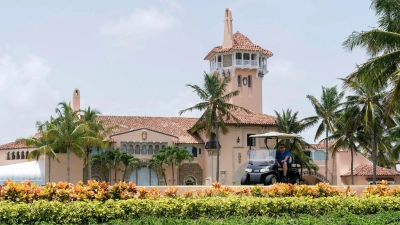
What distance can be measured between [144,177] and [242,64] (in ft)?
51.0

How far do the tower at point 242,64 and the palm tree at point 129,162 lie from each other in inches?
539

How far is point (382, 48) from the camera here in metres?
26.8

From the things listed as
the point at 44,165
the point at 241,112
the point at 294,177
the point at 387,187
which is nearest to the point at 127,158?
the point at 44,165

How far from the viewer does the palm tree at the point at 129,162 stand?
52.4m

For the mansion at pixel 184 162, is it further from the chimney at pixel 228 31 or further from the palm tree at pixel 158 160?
the chimney at pixel 228 31

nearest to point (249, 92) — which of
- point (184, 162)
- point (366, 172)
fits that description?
point (184, 162)

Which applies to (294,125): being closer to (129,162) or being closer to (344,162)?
(344,162)

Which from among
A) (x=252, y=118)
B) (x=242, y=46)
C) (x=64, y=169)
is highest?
(x=242, y=46)

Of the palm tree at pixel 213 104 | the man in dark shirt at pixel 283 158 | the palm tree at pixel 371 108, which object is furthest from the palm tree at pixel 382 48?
the palm tree at pixel 213 104

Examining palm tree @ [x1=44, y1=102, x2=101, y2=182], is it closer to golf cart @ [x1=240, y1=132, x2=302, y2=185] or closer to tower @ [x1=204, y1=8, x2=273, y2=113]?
tower @ [x1=204, y1=8, x2=273, y2=113]

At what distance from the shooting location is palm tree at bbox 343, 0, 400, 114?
25750 millimetres

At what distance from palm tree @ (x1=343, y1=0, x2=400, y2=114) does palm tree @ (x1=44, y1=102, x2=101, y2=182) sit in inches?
1075

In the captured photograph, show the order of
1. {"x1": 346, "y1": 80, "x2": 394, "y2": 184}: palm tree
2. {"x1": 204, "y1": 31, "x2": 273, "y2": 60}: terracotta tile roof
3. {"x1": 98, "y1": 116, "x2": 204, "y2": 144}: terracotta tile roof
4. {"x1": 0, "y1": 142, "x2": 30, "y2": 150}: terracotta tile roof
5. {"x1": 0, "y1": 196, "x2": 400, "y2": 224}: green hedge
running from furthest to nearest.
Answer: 1. {"x1": 204, "y1": 31, "x2": 273, "y2": 60}: terracotta tile roof
2. {"x1": 98, "y1": 116, "x2": 204, "y2": 144}: terracotta tile roof
3. {"x1": 0, "y1": 142, "x2": 30, "y2": 150}: terracotta tile roof
4. {"x1": 346, "y1": 80, "x2": 394, "y2": 184}: palm tree
5. {"x1": 0, "y1": 196, "x2": 400, "y2": 224}: green hedge

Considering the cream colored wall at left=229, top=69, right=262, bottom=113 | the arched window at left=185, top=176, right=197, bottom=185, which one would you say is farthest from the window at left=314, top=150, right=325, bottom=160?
the arched window at left=185, top=176, right=197, bottom=185
